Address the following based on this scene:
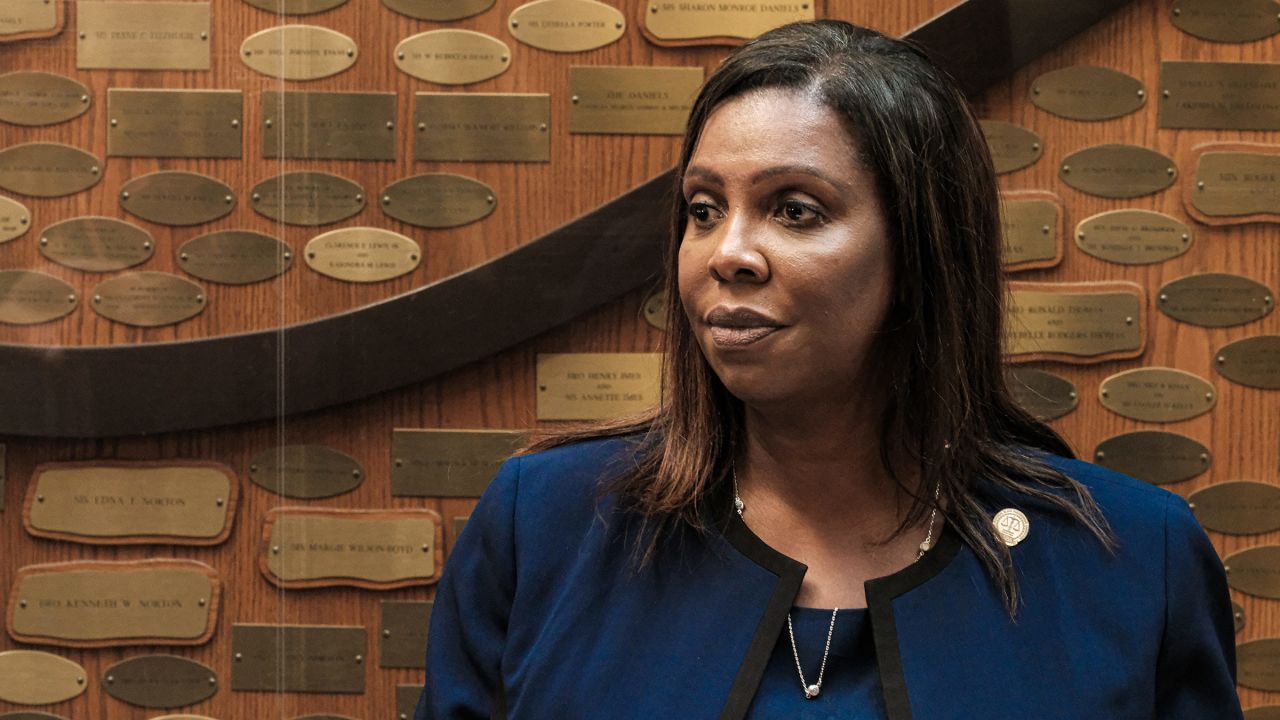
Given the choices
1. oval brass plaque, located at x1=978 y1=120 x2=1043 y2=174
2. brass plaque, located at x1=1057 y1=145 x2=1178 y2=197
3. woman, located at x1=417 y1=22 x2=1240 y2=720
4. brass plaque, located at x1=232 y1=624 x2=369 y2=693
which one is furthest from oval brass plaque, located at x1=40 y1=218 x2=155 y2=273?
brass plaque, located at x1=1057 y1=145 x2=1178 y2=197

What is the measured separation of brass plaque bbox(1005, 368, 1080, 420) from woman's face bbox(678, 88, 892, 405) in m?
0.62

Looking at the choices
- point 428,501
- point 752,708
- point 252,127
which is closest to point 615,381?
point 428,501

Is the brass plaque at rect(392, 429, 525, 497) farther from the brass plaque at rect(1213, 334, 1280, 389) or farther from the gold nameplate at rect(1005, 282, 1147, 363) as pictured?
the brass plaque at rect(1213, 334, 1280, 389)

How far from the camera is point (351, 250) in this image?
61.6 inches

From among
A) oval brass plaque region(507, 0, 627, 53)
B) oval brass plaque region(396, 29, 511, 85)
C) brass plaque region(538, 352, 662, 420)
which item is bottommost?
brass plaque region(538, 352, 662, 420)

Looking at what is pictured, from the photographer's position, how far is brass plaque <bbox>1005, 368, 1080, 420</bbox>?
5.18 feet

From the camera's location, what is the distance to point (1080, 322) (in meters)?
1.58

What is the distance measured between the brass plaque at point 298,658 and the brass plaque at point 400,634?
27mm

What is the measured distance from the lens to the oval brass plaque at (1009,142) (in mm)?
1571

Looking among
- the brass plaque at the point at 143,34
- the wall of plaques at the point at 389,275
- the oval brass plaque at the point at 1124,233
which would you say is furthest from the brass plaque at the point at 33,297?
the oval brass plaque at the point at 1124,233

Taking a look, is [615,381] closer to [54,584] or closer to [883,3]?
[883,3]

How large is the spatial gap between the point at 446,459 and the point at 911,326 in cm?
72

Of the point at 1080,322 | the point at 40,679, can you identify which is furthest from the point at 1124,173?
the point at 40,679

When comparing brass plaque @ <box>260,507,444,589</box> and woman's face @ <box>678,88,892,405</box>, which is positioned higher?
woman's face @ <box>678,88,892,405</box>
